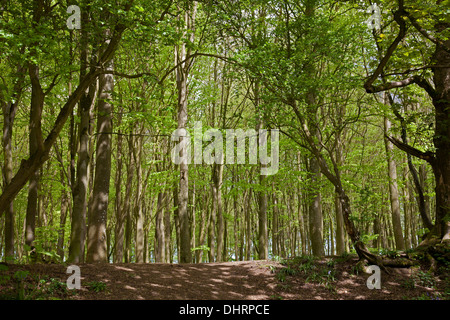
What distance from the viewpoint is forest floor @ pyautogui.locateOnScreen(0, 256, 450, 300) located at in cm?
562

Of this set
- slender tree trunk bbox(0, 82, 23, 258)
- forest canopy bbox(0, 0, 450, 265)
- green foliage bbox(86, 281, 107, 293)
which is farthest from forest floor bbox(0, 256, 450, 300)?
slender tree trunk bbox(0, 82, 23, 258)

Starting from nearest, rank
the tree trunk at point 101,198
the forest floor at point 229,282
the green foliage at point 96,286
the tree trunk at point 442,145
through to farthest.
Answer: the forest floor at point 229,282 < the green foliage at point 96,286 < the tree trunk at point 442,145 < the tree trunk at point 101,198

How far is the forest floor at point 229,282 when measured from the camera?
221 inches

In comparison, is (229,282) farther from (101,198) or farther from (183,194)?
(101,198)

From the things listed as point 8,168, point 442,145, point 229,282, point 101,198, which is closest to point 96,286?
point 229,282

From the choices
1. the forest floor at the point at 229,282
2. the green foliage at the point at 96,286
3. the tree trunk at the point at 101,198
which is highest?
the tree trunk at the point at 101,198

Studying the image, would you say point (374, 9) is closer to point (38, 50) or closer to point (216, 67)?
point (38, 50)

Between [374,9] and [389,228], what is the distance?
23893mm

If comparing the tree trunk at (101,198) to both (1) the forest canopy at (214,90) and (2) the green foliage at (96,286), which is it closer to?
(1) the forest canopy at (214,90)

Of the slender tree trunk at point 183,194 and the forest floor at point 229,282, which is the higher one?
the slender tree trunk at point 183,194

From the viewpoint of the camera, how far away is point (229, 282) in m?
7.83

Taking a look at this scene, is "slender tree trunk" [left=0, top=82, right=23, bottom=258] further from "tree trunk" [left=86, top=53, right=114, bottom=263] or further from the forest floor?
the forest floor

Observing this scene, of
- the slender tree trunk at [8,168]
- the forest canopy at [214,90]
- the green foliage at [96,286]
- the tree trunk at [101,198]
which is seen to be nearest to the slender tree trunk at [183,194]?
the forest canopy at [214,90]
